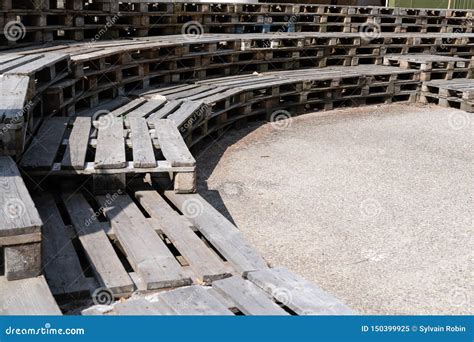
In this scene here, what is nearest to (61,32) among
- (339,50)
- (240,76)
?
(240,76)

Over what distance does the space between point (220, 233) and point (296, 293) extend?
0.96 meters

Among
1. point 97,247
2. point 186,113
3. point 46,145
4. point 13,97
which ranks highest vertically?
point 13,97

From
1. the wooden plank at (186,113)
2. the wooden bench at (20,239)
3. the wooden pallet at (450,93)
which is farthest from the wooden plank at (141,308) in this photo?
the wooden pallet at (450,93)

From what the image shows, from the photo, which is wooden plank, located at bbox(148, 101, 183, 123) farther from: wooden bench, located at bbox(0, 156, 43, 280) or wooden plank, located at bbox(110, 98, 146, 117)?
wooden bench, located at bbox(0, 156, 43, 280)

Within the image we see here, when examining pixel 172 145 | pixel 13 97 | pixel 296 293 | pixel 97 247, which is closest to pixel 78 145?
pixel 13 97

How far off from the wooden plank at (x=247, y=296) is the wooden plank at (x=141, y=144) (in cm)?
162

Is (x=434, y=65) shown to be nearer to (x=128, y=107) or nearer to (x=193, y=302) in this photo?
(x=128, y=107)

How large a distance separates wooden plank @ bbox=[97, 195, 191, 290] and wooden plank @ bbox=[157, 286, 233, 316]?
16cm

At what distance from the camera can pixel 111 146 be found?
5.05m

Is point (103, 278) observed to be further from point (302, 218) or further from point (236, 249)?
point (302, 218)

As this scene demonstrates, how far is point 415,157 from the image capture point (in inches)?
306

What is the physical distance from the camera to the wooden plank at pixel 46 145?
447 cm

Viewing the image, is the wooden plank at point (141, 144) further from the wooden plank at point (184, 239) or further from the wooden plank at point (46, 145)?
the wooden plank at point (46, 145)

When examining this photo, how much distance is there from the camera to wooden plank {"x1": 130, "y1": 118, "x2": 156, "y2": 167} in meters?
4.69
